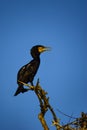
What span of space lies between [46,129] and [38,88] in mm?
262

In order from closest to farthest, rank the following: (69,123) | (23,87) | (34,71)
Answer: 1. (69,123)
2. (23,87)
3. (34,71)

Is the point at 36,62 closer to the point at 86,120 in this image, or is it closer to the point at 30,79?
the point at 30,79

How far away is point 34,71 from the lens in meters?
2.83

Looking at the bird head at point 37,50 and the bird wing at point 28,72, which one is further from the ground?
the bird head at point 37,50

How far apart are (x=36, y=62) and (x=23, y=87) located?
274mm

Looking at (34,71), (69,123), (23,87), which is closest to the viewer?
(69,123)

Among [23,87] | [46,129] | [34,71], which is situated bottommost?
[46,129]

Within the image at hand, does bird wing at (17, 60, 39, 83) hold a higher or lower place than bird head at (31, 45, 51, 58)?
lower

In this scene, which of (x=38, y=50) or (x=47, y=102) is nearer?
(x=47, y=102)

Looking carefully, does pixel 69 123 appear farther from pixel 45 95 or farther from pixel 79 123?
pixel 45 95

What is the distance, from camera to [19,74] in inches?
110

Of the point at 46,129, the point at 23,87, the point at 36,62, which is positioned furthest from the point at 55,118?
the point at 36,62

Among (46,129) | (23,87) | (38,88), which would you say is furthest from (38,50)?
(46,129)

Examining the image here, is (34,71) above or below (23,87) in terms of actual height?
above
